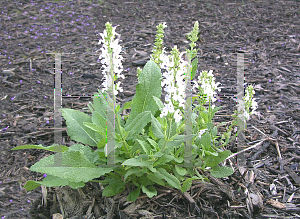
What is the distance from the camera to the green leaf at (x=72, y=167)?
205 centimetres

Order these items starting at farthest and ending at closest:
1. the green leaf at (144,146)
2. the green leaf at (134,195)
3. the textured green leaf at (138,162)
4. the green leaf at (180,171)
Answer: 1. the green leaf at (134,195)
2. the green leaf at (180,171)
3. the green leaf at (144,146)
4. the textured green leaf at (138,162)

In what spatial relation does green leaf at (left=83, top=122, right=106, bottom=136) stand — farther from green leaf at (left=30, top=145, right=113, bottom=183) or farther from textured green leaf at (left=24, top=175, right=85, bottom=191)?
textured green leaf at (left=24, top=175, right=85, bottom=191)

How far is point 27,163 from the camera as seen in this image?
114 inches

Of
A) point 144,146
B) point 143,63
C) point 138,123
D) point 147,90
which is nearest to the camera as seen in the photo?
point 144,146

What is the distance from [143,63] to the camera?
4543mm

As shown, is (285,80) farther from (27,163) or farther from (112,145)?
(27,163)

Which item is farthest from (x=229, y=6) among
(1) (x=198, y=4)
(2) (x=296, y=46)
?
(2) (x=296, y=46)

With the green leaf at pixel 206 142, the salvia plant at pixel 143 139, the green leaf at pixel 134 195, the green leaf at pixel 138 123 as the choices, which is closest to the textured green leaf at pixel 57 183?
the salvia plant at pixel 143 139

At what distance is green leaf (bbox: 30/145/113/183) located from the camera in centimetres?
A: 205

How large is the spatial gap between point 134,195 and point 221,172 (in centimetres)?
74

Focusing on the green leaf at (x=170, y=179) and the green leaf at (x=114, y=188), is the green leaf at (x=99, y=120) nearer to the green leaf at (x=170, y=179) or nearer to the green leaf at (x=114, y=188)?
the green leaf at (x=114, y=188)

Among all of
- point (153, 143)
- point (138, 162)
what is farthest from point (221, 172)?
point (138, 162)

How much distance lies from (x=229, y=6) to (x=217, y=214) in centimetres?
575

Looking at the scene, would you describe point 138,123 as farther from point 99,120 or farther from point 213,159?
point 213,159
